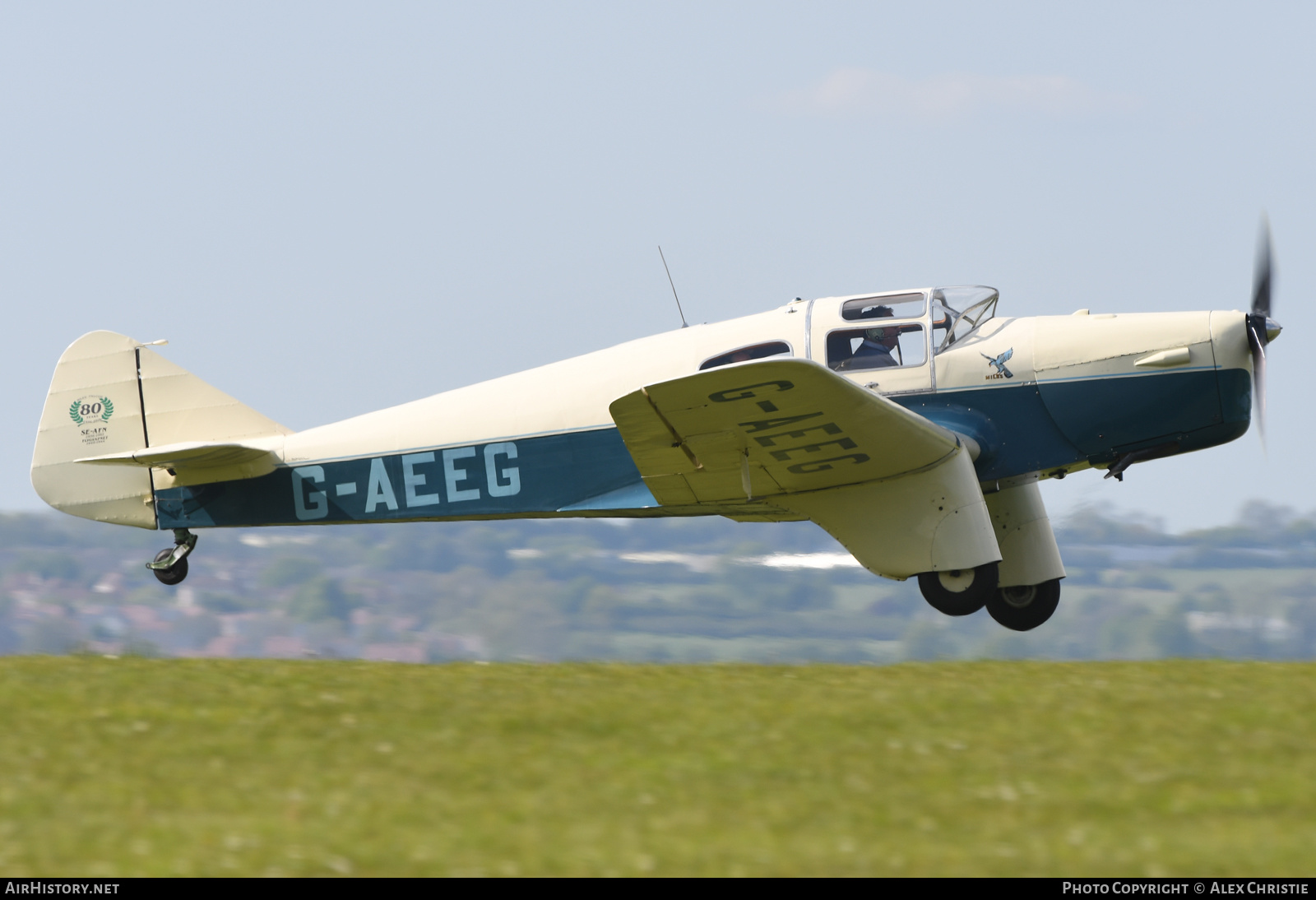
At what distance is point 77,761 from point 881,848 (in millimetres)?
3679

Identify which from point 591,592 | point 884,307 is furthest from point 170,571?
point 591,592

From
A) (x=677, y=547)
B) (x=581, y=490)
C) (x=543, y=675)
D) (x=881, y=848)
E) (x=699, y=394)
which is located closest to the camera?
(x=881, y=848)

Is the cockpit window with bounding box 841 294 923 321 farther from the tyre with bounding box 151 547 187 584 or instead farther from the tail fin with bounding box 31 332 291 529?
the tyre with bounding box 151 547 187 584

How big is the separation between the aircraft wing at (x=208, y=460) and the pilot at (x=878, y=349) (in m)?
5.46

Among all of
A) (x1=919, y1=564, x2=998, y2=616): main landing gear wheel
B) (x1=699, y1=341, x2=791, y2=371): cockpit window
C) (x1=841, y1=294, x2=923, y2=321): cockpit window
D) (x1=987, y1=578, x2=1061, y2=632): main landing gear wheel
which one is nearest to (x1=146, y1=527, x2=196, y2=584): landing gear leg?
(x1=699, y1=341, x2=791, y2=371): cockpit window

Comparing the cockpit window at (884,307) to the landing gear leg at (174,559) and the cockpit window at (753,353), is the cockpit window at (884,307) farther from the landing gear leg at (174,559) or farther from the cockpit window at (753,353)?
the landing gear leg at (174,559)

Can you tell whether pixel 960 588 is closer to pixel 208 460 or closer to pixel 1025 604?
pixel 1025 604

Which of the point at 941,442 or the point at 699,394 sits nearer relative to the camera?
the point at 699,394

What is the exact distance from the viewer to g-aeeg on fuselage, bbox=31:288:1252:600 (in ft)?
34.2

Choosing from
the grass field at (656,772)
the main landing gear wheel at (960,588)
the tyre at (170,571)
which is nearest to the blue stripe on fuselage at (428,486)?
the tyre at (170,571)

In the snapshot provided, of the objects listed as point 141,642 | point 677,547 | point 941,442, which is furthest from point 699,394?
point 677,547

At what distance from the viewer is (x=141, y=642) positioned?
1036cm
